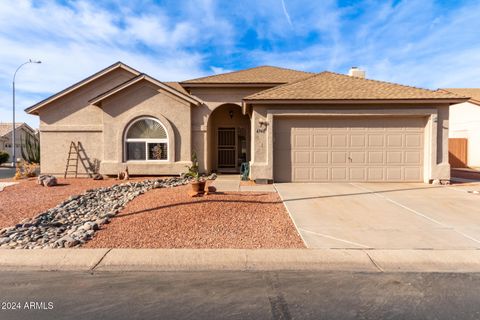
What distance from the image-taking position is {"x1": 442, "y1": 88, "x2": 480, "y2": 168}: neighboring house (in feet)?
66.6

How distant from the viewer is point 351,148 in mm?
11727

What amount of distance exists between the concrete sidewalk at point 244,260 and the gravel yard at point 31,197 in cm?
306

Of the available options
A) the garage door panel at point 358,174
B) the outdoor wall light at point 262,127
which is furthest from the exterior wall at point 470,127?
the outdoor wall light at point 262,127

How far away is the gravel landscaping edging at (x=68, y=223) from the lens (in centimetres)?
532

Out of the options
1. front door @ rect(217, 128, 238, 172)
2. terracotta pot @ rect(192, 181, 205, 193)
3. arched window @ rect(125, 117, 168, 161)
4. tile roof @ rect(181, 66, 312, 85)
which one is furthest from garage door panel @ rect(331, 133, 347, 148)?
arched window @ rect(125, 117, 168, 161)

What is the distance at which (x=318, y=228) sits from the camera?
610cm

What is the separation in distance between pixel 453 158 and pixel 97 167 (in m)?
23.5

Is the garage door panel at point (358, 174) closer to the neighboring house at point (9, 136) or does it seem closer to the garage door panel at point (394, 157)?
the garage door panel at point (394, 157)

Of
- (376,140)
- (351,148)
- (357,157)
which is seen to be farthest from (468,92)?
(351,148)

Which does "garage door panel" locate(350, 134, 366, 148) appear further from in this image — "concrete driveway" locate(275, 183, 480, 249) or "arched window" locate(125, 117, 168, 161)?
"arched window" locate(125, 117, 168, 161)

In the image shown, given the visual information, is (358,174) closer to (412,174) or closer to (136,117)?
(412,174)

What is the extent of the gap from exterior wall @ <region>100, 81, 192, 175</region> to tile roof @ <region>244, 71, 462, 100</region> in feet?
14.6

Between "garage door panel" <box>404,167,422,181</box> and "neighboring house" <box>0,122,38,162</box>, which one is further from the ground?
"neighboring house" <box>0,122,38,162</box>

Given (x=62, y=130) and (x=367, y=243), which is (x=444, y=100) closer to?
(x=367, y=243)
